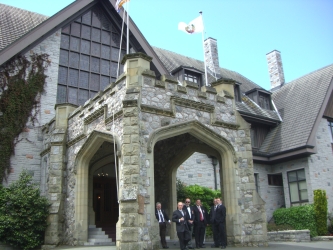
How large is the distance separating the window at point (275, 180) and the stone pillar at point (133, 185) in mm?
12534

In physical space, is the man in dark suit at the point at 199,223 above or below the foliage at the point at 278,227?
above

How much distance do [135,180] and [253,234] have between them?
4215 mm

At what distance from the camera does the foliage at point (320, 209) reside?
17562 millimetres

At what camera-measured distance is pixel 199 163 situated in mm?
18000

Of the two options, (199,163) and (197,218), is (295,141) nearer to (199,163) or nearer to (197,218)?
(199,163)

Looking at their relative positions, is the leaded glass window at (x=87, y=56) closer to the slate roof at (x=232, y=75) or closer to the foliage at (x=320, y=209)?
the slate roof at (x=232, y=75)

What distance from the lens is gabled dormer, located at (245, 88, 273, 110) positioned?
2323 cm

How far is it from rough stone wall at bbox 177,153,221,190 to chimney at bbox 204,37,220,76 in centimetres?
862

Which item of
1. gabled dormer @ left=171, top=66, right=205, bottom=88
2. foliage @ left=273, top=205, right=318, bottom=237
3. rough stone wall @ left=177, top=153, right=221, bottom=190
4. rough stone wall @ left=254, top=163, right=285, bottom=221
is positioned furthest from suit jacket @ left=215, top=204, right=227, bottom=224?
gabled dormer @ left=171, top=66, right=205, bottom=88

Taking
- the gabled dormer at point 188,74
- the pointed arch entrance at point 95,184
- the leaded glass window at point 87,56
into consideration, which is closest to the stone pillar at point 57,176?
the pointed arch entrance at point 95,184

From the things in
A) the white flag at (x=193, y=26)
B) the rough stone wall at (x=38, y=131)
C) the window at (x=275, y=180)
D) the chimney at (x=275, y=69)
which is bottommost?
the window at (x=275, y=180)

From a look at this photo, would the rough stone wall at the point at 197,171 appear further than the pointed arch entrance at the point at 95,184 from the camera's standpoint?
Yes

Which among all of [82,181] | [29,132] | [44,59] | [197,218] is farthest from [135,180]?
[44,59]

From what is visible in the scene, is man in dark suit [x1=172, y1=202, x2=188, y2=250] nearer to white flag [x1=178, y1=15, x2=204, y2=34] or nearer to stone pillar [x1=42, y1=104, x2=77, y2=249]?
stone pillar [x1=42, y1=104, x2=77, y2=249]
